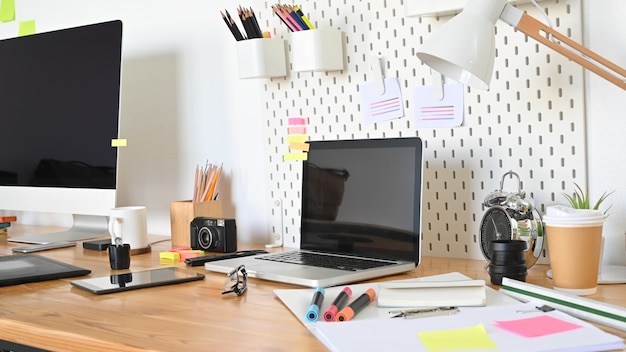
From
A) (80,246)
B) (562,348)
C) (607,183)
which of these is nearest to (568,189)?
(607,183)

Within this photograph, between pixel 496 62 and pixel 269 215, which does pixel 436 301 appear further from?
pixel 269 215

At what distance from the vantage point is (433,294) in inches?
42.4

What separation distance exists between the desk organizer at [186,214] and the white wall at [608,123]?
86cm

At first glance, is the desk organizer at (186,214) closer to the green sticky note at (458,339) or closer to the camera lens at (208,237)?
the camera lens at (208,237)

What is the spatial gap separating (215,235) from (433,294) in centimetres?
69

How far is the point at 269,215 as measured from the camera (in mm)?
1793

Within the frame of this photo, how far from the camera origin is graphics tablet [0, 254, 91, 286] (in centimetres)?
139

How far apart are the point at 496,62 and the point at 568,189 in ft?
0.86

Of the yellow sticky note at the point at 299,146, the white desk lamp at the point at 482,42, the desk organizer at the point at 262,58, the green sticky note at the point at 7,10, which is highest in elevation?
the green sticky note at the point at 7,10

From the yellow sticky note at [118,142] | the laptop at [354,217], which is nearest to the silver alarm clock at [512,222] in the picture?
the laptop at [354,217]

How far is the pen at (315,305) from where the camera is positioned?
1.02 metres

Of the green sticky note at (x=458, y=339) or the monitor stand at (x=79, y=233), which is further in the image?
the monitor stand at (x=79, y=233)

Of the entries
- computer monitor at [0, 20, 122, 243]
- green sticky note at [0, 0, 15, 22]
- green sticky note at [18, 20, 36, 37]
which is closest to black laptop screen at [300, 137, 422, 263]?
computer monitor at [0, 20, 122, 243]

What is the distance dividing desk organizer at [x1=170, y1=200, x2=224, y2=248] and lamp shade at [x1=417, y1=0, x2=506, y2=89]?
0.78 m
